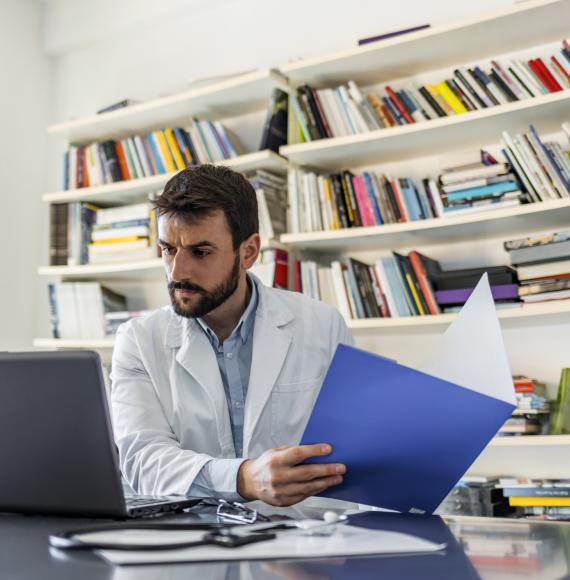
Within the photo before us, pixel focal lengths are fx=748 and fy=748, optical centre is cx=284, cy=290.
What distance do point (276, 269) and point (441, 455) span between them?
1.74 metres

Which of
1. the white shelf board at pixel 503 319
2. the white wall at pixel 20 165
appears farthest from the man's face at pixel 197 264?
the white wall at pixel 20 165

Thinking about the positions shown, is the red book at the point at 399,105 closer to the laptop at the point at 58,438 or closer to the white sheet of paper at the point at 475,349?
the white sheet of paper at the point at 475,349

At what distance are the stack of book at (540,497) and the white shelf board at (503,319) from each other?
52 cm

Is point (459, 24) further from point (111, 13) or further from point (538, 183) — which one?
point (111, 13)

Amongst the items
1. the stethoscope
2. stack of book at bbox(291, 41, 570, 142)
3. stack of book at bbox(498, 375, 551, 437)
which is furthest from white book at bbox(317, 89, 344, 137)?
the stethoscope

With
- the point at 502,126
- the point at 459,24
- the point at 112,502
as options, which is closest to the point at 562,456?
the point at 502,126

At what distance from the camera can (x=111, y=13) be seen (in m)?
3.65

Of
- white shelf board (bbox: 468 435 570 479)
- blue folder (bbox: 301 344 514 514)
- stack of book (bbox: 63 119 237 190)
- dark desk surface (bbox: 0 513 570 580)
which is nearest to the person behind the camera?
dark desk surface (bbox: 0 513 570 580)

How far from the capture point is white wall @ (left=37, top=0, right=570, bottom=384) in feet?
9.00

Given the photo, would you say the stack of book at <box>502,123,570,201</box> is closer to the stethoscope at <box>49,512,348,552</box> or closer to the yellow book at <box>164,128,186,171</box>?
the yellow book at <box>164,128,186,171</box>

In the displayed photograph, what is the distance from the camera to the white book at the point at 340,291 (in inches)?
104

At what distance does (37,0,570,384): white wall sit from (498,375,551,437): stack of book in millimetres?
172

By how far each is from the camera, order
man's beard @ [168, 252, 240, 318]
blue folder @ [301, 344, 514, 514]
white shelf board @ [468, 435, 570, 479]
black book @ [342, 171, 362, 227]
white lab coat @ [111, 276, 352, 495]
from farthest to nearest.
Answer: black book @ [342, 171, 362, 227] < white shelf board @ [468, 435, 570, 479] < man's beard @ [168, 252, 240, 318] < white lab coat @ [111, 276, 352, 495] < blue folder @ [301, 344, 514, 514]

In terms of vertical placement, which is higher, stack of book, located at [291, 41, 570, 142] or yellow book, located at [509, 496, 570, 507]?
stack of book, located at [291, 41, 570, 142]
